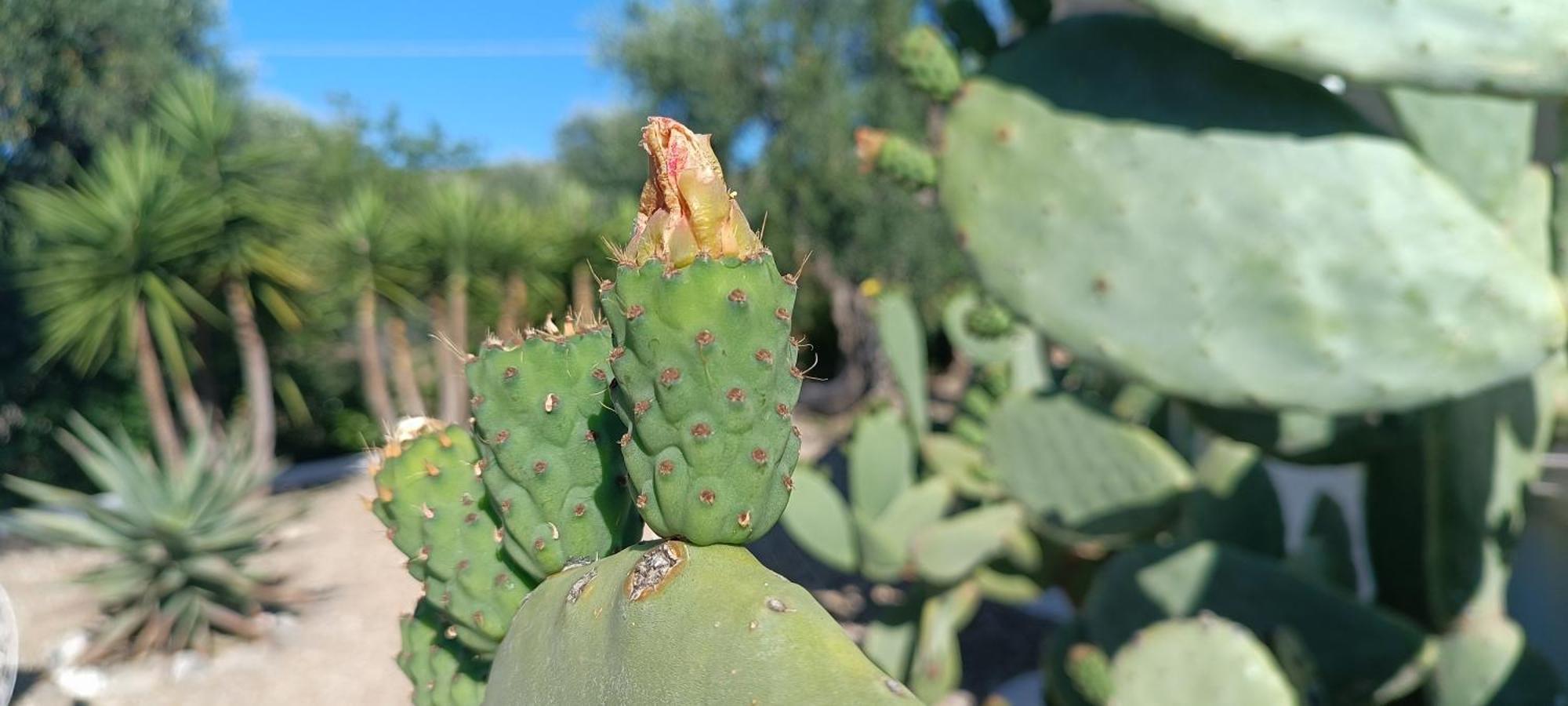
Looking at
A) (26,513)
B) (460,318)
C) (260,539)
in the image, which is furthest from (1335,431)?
(460,318)

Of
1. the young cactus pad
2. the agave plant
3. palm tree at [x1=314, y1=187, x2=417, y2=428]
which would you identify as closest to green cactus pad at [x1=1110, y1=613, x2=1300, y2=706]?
the young cactus pad

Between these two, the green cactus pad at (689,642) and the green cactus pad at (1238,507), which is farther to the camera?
the green cactus pad at (1238,507)

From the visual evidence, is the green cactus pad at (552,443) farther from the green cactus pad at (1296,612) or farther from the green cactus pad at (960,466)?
the green cactus pad at (960,466)

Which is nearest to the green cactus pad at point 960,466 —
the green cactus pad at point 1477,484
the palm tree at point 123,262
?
the green cactus pad at point 1477,484

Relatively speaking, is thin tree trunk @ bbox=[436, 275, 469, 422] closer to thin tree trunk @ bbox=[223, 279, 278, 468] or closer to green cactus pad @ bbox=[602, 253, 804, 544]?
thin tree trunk @ bbox=[223, 279, 278, 468]

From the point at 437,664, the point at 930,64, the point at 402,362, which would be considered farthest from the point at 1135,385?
the point at 402,362

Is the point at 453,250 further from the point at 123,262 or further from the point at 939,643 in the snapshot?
the point at 939,643

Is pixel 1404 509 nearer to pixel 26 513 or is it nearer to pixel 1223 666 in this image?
pixel 1223 666
